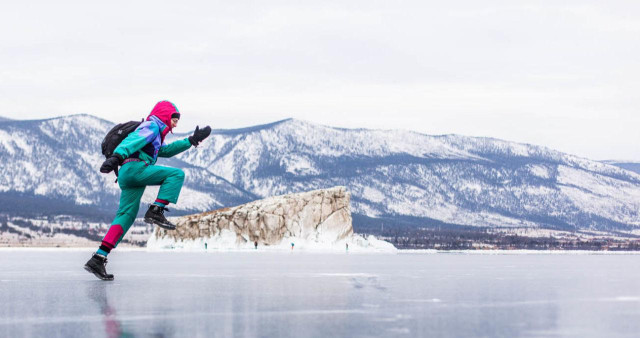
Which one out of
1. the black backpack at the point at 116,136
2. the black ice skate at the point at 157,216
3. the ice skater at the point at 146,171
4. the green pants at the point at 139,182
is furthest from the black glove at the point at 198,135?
the black ice skate at the point at 157,216

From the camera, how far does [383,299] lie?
15172 millimetres

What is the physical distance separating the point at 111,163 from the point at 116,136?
1007mm

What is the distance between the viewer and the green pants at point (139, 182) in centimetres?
1836

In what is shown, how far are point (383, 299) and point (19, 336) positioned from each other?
6.43 meters

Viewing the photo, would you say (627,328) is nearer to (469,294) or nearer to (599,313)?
(599,313)

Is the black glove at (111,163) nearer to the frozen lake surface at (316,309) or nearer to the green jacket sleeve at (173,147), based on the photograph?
the green jacket sleeve at (173,147)

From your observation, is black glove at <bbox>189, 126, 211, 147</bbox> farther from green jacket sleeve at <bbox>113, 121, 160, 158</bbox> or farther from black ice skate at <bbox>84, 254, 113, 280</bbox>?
black ice skate at <bbox>84, 254, 113, 280</bbox>

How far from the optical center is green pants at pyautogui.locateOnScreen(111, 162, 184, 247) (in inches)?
723

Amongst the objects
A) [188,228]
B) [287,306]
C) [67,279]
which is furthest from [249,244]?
→ [287,306]

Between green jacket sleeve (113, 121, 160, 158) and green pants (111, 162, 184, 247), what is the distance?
45 centimetres

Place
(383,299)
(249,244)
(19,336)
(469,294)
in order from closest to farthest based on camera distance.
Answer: (19,336)
(383,299)
(469,294)
(249,244)

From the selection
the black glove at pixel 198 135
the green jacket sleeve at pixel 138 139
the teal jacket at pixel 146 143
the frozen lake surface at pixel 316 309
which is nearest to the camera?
the frozen lake surface at pixel 316 309

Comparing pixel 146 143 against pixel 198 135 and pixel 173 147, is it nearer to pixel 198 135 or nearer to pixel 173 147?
pixel 173 147

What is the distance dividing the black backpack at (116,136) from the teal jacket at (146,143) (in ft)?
0.43
